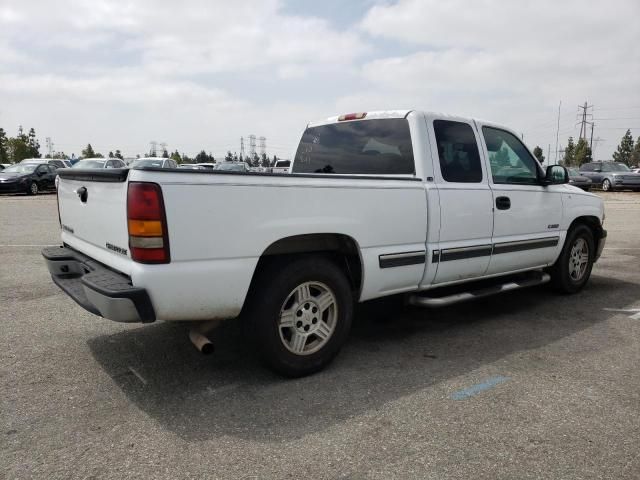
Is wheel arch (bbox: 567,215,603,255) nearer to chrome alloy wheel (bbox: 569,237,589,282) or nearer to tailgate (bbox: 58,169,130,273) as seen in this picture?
chrome alloy wheel (bbox: 569,237,589,282)

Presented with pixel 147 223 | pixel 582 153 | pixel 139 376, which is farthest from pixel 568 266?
pixel 582 153

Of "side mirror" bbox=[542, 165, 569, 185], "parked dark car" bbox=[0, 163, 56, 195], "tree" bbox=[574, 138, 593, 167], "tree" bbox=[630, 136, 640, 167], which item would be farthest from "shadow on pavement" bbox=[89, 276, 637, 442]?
"tree" bbox=[630, 136, 640, 167]

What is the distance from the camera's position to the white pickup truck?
9.65 feet

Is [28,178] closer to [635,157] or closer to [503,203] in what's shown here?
[503,203]

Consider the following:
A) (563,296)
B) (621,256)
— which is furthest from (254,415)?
(621,256)

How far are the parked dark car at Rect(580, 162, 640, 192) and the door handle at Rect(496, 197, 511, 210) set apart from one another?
26.7 m

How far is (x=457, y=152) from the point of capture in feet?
14.8

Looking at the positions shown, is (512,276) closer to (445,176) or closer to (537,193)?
(537,193)

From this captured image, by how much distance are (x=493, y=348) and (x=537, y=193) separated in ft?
6.14

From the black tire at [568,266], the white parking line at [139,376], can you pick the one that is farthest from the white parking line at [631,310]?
the white parking line at [139,376]

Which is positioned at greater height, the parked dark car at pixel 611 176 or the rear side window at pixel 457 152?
the rear side window at pixel 457 152

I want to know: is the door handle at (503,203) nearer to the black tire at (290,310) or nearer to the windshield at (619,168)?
the black tire at (290,310)

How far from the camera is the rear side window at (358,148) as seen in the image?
4363mm

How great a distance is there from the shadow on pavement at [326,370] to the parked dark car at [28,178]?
865 inches
